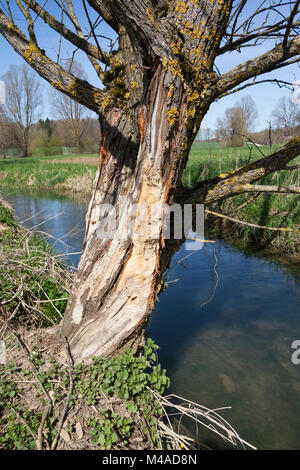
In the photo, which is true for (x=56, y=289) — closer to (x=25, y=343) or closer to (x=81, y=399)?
(x=25, y=343)

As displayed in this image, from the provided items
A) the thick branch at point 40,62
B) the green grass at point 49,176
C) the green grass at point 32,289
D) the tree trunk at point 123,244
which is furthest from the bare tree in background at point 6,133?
the tree trunk at point 123,244

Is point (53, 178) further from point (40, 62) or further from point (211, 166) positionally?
point (40, 62)

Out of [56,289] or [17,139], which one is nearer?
[56,289]

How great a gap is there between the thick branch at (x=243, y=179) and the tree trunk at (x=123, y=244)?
28 centimetres

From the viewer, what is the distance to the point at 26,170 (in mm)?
20047

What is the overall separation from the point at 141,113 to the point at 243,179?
87 cm

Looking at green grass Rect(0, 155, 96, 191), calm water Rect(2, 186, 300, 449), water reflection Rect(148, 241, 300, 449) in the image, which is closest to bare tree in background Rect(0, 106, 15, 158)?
green grass Rect(0, 155, 96, 191)

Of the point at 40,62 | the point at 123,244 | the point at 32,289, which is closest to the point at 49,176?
the point at 32,289

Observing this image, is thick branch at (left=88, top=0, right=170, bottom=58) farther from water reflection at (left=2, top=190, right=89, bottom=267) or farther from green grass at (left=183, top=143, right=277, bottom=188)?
water reflection at (left=2, top=190, right=89, bottom=267)

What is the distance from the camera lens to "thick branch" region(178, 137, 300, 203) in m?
2.38

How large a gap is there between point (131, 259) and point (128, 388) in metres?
0.91

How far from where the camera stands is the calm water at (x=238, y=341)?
3.01m

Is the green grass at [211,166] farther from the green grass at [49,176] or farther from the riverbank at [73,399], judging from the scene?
the green grass at [49,176]

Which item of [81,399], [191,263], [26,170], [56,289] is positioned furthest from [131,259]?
[26,170]
